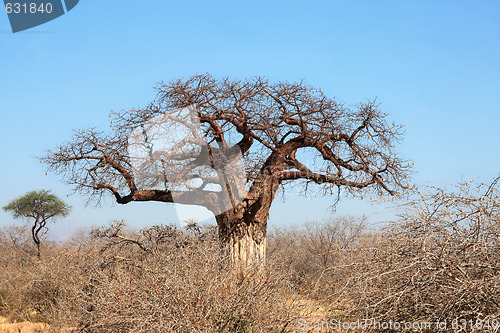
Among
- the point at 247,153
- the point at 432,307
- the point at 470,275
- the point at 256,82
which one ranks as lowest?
the point at 432,307

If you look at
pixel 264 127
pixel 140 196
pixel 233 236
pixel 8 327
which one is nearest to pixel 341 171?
pixel 264 127

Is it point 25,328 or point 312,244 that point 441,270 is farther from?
point 312,244

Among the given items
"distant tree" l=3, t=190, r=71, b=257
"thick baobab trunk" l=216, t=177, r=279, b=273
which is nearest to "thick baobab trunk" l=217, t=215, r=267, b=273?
"thick baobab trunk" l=216, t=177, r=279, b=273

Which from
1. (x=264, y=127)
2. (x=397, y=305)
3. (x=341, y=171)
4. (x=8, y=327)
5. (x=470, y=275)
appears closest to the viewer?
(x=470, y=275)

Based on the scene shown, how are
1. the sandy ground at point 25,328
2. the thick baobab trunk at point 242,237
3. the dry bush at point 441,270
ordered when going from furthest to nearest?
the thick baobab trunk at point 242,237 → the sandy ground at point 25,328 → the dry bush at point 441,270

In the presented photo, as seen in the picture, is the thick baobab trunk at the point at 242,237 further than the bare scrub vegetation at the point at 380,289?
Yes

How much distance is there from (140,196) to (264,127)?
10.6 ft

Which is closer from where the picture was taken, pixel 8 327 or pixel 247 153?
pixel 8 327

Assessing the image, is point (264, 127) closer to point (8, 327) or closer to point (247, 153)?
point (247, 153)

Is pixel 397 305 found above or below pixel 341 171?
below

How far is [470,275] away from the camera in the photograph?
5582 millimetres

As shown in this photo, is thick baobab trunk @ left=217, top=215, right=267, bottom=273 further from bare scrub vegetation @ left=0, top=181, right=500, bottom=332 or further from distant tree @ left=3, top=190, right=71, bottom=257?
distant tree @ left=3, top=190, right=71, bottom=257

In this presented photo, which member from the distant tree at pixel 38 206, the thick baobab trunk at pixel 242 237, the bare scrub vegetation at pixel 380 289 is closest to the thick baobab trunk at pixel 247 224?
the thick baobab trunk at pixel 242 237

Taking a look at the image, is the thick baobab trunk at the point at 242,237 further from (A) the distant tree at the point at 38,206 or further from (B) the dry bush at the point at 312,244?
(A) the distant tree at the point at 38,206
